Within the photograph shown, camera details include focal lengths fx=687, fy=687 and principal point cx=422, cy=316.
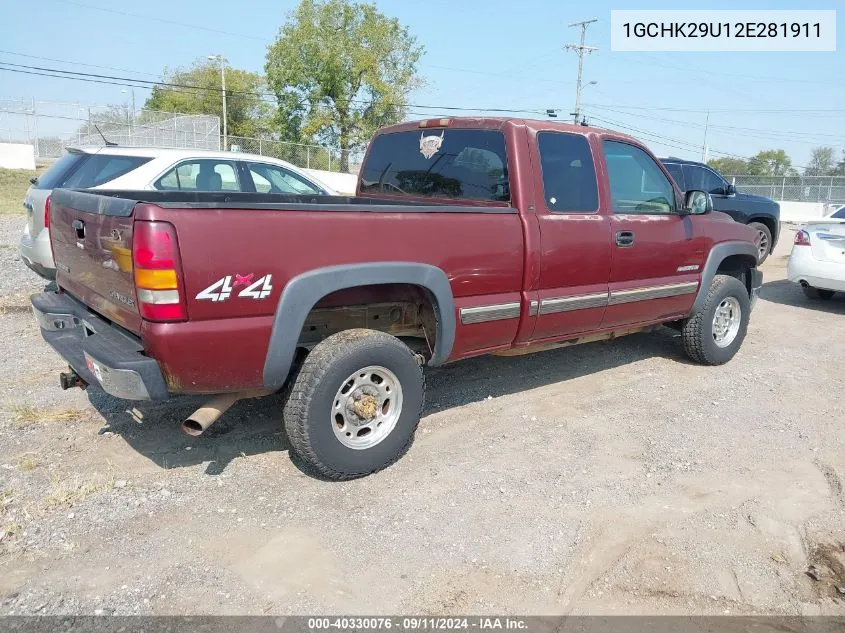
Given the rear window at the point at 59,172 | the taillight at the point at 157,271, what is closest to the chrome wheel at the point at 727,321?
the taillight at the point at 157,271

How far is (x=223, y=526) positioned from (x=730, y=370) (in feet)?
15.4

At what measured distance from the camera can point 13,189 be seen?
22.4 m

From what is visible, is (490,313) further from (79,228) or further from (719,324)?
(719,324)

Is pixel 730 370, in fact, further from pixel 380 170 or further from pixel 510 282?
pixel 380 170

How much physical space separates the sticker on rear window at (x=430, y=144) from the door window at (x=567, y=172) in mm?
726

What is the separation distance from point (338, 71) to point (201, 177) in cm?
3599

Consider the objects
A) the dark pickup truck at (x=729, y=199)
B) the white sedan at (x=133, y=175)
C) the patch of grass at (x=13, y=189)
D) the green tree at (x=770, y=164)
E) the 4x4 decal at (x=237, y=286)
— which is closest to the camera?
the 4x4 decal at (x=237, y=286)

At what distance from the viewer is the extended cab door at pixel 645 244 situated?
16.1ft

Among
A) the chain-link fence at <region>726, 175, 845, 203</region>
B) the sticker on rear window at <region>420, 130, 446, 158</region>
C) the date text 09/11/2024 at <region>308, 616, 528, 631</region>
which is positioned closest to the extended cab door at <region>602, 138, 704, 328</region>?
the sticker on rear window at <region>420, 130, 446, 158</region>

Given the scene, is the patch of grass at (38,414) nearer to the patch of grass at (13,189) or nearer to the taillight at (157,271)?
the taillight at (157,271)

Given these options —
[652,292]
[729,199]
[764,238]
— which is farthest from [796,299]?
[652,292]

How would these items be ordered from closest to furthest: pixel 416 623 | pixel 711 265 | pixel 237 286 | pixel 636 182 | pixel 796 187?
pixel 416 623 < pixel 237 286 < pixel 636 182 < pixel 711 265 < pixel 796 187

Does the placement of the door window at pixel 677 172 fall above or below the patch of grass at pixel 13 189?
above

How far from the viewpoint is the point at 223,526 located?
3281 mm
